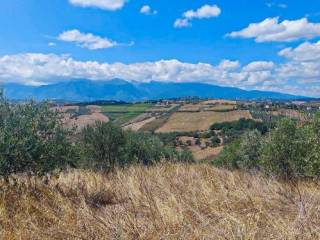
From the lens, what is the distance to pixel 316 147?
17.3 metres

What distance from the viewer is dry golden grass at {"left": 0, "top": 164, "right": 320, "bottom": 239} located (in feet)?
18.4

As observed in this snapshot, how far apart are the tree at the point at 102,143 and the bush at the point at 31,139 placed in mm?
10408

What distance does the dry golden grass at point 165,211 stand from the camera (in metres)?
5.61

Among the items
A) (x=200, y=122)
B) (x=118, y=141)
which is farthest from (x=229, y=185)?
(x=200, y=122)

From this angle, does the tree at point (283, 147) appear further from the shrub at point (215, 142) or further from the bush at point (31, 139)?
the shrub at point (215, 142)

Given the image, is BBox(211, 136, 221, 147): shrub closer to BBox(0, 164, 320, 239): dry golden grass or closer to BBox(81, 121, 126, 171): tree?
BBox(81, 121, 126, 171): tree

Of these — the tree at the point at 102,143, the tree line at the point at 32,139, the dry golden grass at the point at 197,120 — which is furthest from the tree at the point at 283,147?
the dry golden grass at the point at 197,120

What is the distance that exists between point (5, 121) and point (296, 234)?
26.0 feet

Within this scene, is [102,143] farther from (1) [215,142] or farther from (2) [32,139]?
(1) [215,142]

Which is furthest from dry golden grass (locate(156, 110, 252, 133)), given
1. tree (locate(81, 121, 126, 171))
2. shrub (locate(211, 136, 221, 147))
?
tree (locate(81, 121, 126, 171))

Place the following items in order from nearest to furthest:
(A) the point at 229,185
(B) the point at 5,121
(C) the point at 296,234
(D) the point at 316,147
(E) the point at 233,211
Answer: (C) the point at 296,234 < (E) the point at 233,211 < (A) the point at 229,185 < (B) the point at 5,121 < (D) the point at 316,147

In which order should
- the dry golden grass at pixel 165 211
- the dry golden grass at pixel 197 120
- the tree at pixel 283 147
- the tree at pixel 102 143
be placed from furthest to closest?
the dry golden grass at pixel 197 120 → the tree at pixel 283 147 → the tree at pixel 102 143 → the dry golden grass at pixel 165 211

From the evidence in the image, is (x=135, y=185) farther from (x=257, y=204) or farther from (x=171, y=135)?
(x=171, y=135)

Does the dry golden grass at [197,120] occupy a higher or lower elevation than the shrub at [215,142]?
higher
